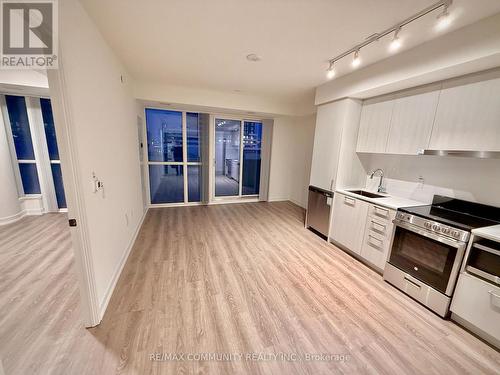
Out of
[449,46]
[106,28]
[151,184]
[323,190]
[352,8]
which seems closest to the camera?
[352,8]

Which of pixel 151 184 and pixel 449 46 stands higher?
pixel 449 46

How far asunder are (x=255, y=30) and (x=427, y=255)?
2.80 meters

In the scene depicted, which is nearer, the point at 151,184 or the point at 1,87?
the point at 1,87

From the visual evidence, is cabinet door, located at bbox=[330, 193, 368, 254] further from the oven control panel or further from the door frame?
the door frame

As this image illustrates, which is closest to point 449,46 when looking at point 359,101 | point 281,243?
point 359,101

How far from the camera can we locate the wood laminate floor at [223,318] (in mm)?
1461

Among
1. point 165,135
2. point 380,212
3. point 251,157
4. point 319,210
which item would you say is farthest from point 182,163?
point 380,212

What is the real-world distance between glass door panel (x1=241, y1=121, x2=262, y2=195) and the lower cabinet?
117 inches

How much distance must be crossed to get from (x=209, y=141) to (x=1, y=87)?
3267 millimetres

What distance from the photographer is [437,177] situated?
246cm

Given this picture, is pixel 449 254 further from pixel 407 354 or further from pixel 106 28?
pixel 106 28

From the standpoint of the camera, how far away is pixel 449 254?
1.87 m

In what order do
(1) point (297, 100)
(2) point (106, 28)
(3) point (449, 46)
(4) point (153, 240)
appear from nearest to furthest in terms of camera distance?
(3) point (449, 46) < (2) point (106, 28) < (4) point (153, 240) < (1) point (297, 100)

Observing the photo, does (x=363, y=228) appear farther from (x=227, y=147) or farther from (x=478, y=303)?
(x=227, y=147)
